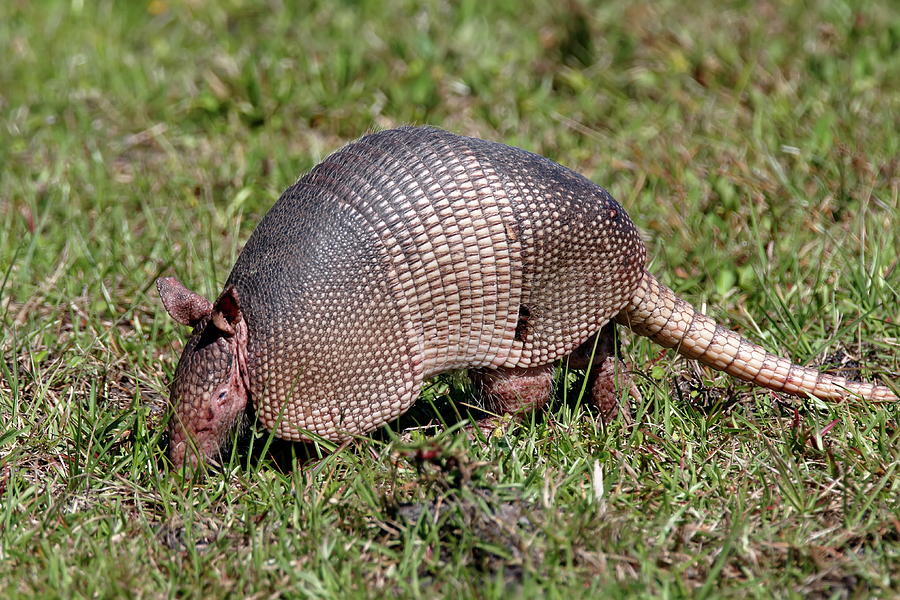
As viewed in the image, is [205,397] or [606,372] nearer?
[205,397]

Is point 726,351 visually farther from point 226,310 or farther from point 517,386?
point 226,310

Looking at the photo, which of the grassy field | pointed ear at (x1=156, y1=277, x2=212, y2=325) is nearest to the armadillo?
pointed ear at (x1=156, y1=277, x2=212, y2=325)

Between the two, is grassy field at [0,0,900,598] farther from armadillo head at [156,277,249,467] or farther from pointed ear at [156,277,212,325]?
pointed ear at [156,277,212,325]

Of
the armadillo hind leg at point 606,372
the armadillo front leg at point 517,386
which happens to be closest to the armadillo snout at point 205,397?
the armadillo front leg at point 517,386

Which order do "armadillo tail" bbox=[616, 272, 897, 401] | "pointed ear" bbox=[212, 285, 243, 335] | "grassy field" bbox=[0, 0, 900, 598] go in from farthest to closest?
"armadillo tail" bbox=[616, 272, 897, 401] < "pointed ear" bbox=[212, 285, 243, 335] < "grassy field" bbox=[0, 0, 900, 598]

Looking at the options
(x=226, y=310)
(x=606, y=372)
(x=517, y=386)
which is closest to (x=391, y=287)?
(x=226, y=310)

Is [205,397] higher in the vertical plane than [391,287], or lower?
lower

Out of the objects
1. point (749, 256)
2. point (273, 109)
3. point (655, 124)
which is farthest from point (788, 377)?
point (273, 109)

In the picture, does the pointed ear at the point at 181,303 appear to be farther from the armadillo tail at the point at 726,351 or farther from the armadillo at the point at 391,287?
the armadillo tail at the point at 726,351
